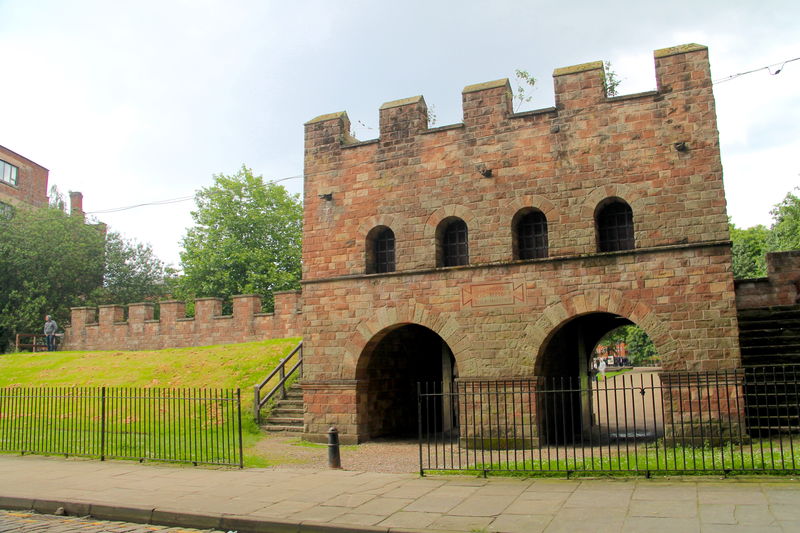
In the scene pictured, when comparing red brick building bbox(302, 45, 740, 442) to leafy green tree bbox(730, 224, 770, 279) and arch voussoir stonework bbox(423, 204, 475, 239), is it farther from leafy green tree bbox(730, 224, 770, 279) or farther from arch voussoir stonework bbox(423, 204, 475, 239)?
leafy green tree bbox(730, 224, 770, 279)

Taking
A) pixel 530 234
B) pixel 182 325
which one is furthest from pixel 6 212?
pixel 530 234

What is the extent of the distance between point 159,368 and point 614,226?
15527 millimetres

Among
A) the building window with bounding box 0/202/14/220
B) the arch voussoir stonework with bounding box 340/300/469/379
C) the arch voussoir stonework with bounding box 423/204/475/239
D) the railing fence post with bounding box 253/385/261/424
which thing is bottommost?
the railing fence post with bounding box 253/385/261/424

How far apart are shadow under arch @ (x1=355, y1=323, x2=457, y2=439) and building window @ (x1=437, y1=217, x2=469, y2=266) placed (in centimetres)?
189

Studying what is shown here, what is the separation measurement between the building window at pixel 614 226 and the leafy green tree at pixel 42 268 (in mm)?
27379

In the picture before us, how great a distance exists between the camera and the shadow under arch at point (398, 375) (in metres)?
16.2

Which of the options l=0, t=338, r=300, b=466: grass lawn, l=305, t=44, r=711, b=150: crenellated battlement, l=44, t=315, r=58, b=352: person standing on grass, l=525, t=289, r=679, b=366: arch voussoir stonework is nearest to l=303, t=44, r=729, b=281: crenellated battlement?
l=305, t=44, r=711, b=150: crenellated battlement

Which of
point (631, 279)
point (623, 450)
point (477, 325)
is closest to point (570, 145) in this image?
point (631, 279)

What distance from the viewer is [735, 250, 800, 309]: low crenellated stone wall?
16.4 metres

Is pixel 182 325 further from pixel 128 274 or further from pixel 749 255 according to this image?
pixel 749 255

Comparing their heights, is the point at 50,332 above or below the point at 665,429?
above

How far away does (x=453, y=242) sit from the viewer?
1594 centimetres

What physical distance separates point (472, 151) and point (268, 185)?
27232 mm

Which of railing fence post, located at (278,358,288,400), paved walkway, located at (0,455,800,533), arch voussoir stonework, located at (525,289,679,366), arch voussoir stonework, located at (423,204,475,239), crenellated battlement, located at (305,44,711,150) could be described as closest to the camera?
paved walkway, located at (0,455,800,533)
